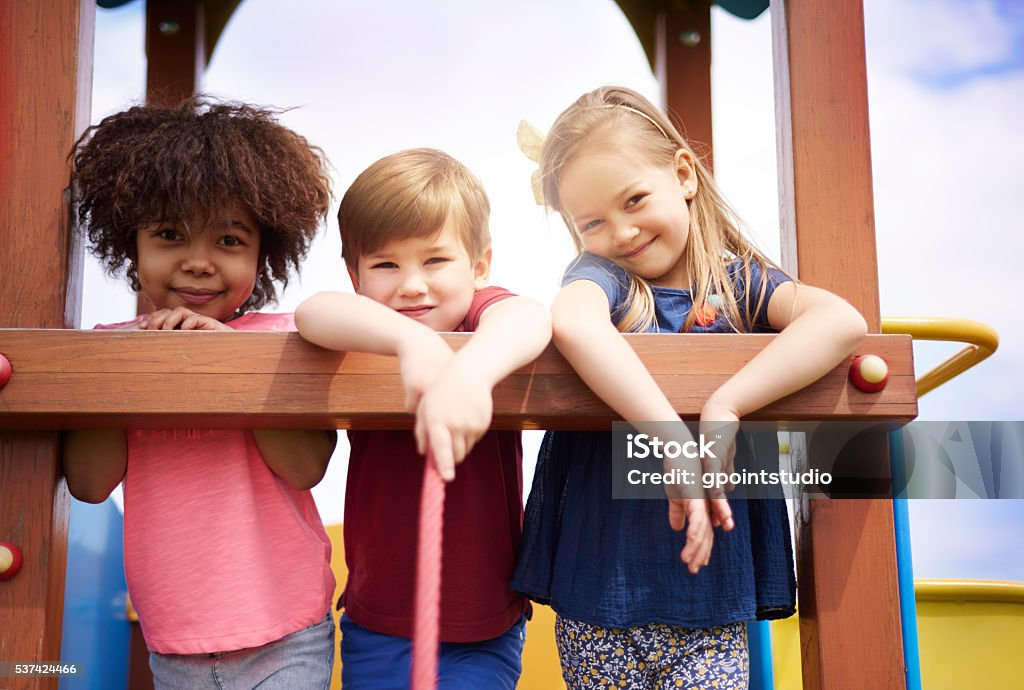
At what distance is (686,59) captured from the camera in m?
2.62

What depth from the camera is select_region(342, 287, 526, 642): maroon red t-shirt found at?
1563 millimetres

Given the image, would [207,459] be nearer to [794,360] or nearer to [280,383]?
[280,383]

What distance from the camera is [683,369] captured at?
4.30 ft

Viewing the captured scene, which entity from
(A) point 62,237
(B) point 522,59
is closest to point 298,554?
(A) point 62,237

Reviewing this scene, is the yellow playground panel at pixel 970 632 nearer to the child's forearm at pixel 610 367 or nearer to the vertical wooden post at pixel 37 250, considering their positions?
the child's forearm at pixel 610 367

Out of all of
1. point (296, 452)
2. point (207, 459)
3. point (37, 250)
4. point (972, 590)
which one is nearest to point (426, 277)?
point (296, 452)

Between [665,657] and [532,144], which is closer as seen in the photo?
[665,657]

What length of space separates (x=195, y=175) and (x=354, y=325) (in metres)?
0.56

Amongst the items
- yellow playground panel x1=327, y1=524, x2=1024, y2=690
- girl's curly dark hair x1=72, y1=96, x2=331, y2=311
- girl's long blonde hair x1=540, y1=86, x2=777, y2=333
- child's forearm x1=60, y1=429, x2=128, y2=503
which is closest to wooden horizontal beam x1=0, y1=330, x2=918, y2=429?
child's forearm x1=60, y1=429, x2=128, y2=503

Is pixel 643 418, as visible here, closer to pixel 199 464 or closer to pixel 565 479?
pixel 565 479

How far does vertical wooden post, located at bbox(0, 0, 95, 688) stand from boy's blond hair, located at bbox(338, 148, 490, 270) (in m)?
0.44

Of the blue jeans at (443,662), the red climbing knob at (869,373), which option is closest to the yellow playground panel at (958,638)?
the blue jeans at (443,662)

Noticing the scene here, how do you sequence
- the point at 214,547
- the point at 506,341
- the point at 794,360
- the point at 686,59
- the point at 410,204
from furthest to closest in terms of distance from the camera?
the point at 686,59
the point at 410,204
the point at 214,547
the point at 794,360
the point at 506,341

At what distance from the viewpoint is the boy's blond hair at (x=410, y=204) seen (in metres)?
1.60
